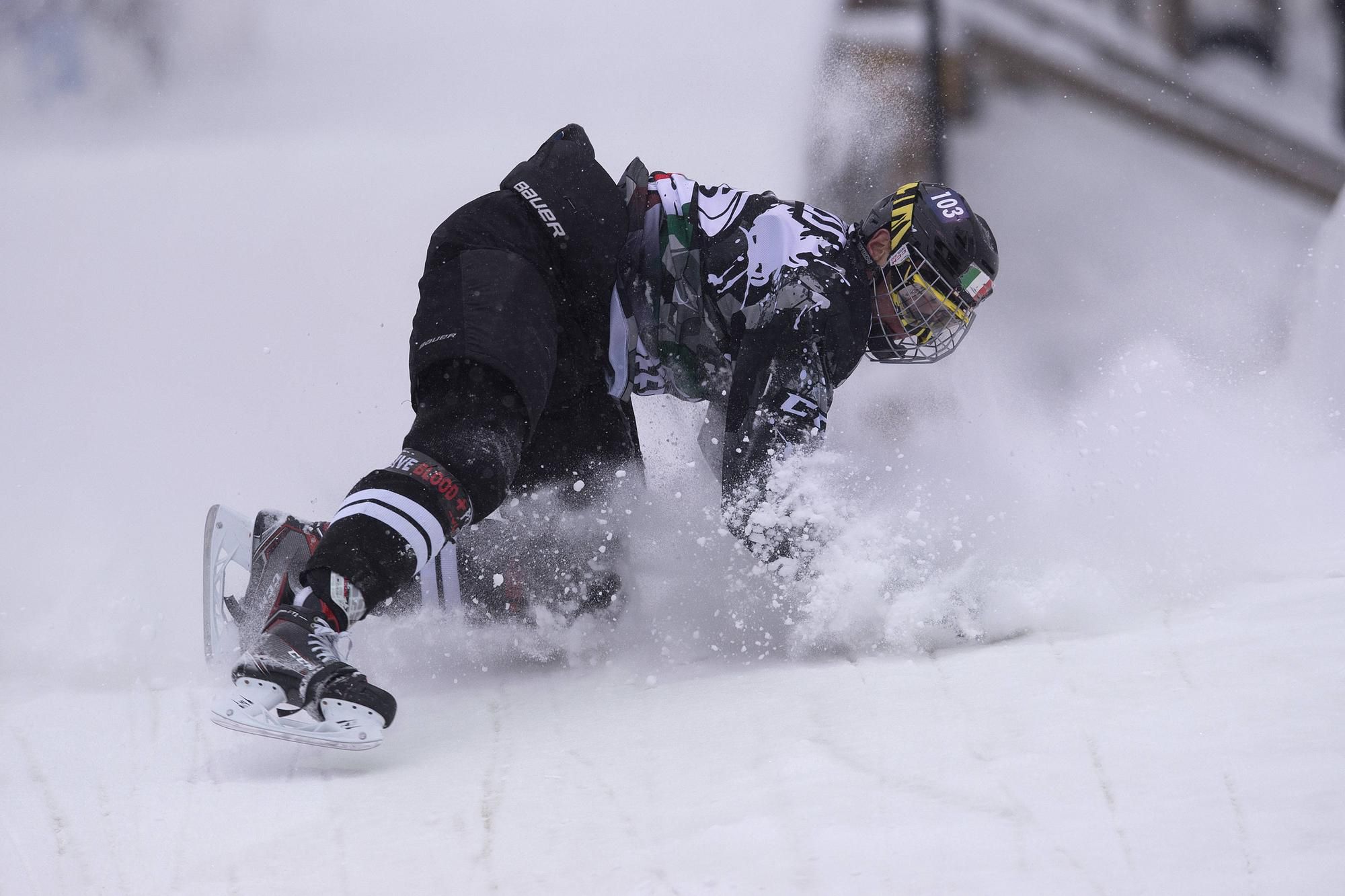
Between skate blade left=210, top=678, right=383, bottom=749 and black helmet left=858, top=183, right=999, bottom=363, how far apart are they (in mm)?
1579

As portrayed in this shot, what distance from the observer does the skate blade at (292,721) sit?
73.5 inches

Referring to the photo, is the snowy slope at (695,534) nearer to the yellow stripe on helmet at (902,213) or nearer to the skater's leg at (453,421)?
the skater's leg at (453,421)

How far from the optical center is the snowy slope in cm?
157

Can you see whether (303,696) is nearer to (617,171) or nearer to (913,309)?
(913,309)

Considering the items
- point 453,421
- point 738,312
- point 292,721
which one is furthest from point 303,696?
point 738,312

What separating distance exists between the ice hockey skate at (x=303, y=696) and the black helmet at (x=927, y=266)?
1.49 meters

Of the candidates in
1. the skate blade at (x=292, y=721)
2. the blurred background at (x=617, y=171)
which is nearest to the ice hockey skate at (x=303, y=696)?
the skate blade at (x=292, y=721)

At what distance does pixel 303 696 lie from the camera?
6.28 ft

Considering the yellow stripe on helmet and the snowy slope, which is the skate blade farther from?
the yellow stripe on helmet

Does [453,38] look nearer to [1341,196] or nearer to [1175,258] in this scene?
[1175,258]

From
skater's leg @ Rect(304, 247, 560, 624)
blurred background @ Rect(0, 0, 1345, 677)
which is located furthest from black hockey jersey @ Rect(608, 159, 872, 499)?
blurred background @ Rect(0, 0, 1345, 677)

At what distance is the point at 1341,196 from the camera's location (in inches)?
196

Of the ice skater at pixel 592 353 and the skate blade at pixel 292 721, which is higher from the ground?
the ice skater at pixel 592 353

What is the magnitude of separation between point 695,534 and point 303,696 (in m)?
1.28
